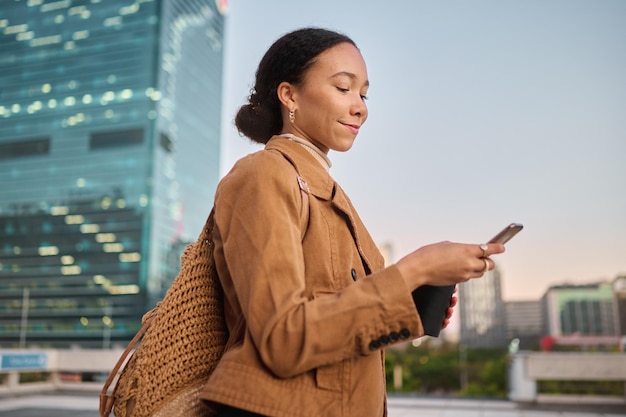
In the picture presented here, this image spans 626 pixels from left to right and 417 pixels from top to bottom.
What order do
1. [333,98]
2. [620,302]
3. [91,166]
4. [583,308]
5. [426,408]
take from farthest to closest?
[583,308]
[620,302]
[91,166]
[426,408]
[333,98]

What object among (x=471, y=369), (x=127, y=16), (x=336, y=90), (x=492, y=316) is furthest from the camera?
(x=492, y=316)

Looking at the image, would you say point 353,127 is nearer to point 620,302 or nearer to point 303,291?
point 303,291

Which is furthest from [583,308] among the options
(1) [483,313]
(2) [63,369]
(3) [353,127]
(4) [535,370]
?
(3) [353,127]

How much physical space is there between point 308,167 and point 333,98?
158 millimetres

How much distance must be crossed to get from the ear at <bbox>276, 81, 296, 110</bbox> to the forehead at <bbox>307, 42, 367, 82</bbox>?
6 centimetres

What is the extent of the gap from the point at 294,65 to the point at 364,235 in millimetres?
360

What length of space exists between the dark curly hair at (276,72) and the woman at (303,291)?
19cm

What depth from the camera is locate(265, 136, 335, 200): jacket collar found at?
3.13 feet

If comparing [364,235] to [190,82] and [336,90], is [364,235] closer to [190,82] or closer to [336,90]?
[336,90]

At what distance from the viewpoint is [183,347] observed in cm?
93

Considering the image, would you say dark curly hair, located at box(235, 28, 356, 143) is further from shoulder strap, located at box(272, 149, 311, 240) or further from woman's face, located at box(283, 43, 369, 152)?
shoulder strap, located at box(272, 149, 311, 240)

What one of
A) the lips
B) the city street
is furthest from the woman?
the city street

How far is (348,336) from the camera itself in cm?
77

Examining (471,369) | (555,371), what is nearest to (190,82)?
(471,369)
